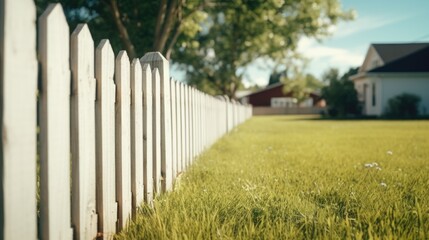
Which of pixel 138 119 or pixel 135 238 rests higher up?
pixel 138 119

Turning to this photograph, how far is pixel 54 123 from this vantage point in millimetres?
1514

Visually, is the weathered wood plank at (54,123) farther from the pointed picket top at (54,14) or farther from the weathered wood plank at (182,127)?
the weathered wood plank at (182,127)

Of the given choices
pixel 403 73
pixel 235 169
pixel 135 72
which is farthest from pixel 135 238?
pixel 403 73

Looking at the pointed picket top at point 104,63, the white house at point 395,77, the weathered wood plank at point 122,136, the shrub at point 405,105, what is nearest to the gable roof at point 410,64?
the white house at point 395,77

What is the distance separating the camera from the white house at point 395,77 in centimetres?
2807

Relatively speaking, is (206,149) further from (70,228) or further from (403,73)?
(403,73)

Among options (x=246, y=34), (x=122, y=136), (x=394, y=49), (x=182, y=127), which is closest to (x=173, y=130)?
(x=182, y=127)

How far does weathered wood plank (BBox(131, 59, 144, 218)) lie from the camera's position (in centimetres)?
257

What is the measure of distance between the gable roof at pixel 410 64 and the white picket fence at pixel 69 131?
96.5 feet

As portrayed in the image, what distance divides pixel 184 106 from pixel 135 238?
8.94 feet

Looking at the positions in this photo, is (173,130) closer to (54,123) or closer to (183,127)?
(183,127)

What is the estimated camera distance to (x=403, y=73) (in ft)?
92.5

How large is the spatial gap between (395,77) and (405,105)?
9.03 ft

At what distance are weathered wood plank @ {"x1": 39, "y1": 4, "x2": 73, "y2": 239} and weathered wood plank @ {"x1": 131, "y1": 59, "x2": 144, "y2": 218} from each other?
3.03 ft
